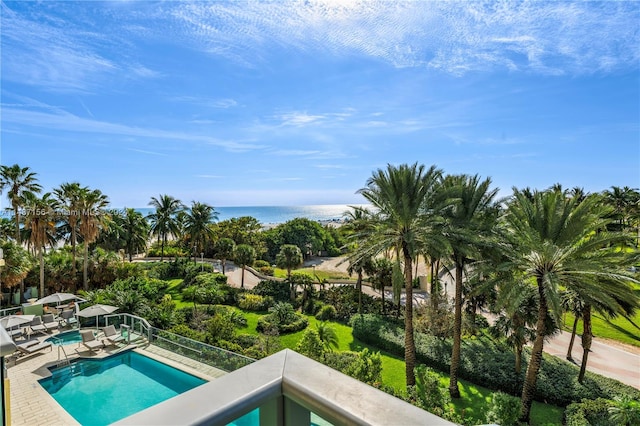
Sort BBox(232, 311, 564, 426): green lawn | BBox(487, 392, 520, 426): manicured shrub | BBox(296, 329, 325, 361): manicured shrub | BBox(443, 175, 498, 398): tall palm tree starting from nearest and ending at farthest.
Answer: BBox(487, 392, 520, 426): manicured shrub, BBox(232, 311, 564, 426): green lawn, BBox(443, 175, 498, 398): tall palm tree, BBox(296, 329, 325, 361): manicured shrub

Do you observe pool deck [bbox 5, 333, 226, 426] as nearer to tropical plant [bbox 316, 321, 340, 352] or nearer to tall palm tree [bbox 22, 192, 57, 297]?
tropical plant [bbox 316, 321, 340, 352]

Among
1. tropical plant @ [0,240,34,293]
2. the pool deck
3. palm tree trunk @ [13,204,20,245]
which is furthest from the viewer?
palm tree trunk @ [13,204,20,245]

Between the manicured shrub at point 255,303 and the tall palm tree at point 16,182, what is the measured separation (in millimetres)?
17019

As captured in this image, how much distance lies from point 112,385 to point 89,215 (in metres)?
16.6

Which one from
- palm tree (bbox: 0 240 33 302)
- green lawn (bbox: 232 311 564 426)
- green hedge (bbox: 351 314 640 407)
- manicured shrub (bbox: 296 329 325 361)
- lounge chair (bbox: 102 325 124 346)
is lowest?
green lawn (bbox: 232 311 564 426)

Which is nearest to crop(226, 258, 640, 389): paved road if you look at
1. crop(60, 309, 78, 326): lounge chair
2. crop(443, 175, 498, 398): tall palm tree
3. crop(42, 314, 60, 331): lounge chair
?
crop(443, 175, 498, 398): tall palm tree

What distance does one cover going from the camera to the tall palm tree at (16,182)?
75.4 feet

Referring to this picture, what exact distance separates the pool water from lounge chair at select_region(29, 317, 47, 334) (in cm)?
70

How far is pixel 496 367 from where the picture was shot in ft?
55.1

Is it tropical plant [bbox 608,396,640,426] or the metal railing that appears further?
the metal railing

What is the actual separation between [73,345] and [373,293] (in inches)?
910

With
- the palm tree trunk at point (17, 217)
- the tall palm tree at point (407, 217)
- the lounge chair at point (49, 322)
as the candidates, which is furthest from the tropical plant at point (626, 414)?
the palm tree trunk at point (17, 217)

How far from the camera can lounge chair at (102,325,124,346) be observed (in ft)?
51.1

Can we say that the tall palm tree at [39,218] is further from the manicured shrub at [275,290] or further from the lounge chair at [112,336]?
the manicured shrub at [275,290]
